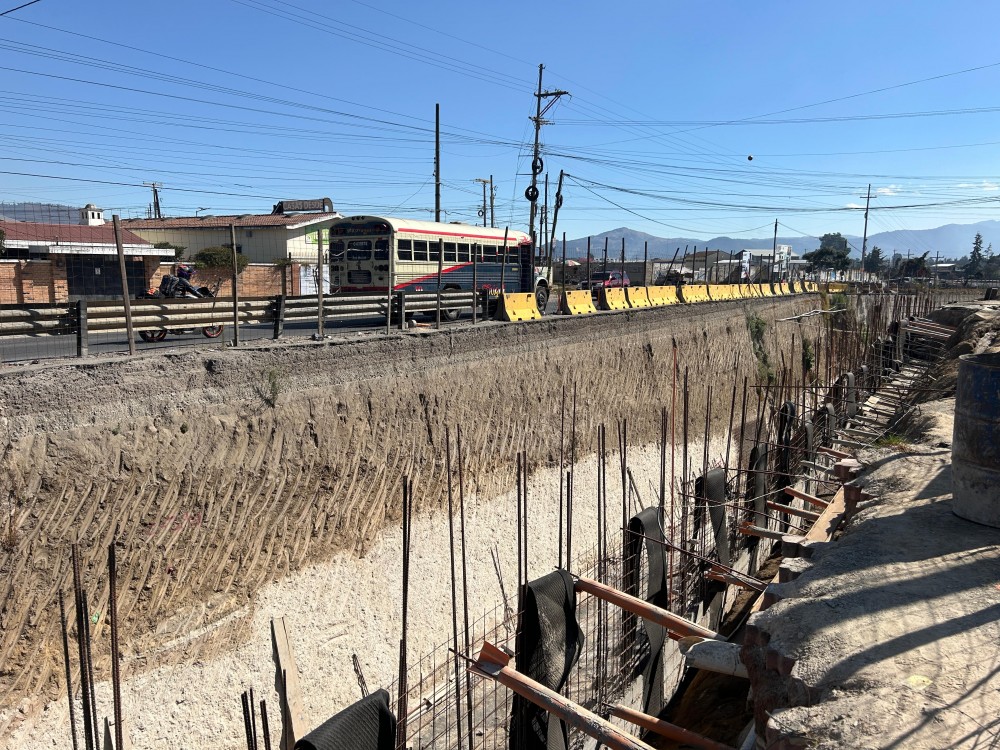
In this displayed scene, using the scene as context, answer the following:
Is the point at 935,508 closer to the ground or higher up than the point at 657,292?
closer to the ground

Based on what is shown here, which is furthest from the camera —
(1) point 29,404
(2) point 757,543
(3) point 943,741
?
(2) point 757,543

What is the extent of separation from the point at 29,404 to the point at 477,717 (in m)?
5.88

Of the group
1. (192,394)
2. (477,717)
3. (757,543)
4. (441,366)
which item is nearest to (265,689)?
(477,717)

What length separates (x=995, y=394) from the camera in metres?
5.71

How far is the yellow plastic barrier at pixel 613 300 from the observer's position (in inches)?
748

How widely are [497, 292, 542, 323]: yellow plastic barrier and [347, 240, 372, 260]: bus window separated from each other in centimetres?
451

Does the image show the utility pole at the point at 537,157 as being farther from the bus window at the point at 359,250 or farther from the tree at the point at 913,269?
the tree at the point at 913,269

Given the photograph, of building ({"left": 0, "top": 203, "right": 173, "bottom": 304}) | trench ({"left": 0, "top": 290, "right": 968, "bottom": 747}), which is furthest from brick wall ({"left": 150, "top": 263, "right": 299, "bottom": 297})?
trench ({"left": 0, "top": 290, "right": 968, "bottom": 747})

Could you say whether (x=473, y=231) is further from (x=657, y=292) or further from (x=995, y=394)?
(x=995, y=394)

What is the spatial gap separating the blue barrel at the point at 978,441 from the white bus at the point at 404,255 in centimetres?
1083

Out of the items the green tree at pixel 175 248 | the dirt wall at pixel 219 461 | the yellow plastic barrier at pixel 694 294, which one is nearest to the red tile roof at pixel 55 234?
the green tree at pixel 175 248

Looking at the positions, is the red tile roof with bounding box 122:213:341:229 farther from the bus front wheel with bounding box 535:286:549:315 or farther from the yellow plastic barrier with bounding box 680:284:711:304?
the yellow plastic barrier with bounding box 680:284:711:304

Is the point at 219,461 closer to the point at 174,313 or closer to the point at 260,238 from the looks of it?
the point at 174,313

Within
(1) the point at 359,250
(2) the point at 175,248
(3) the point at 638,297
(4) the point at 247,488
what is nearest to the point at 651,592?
(4) the point at 247,488
